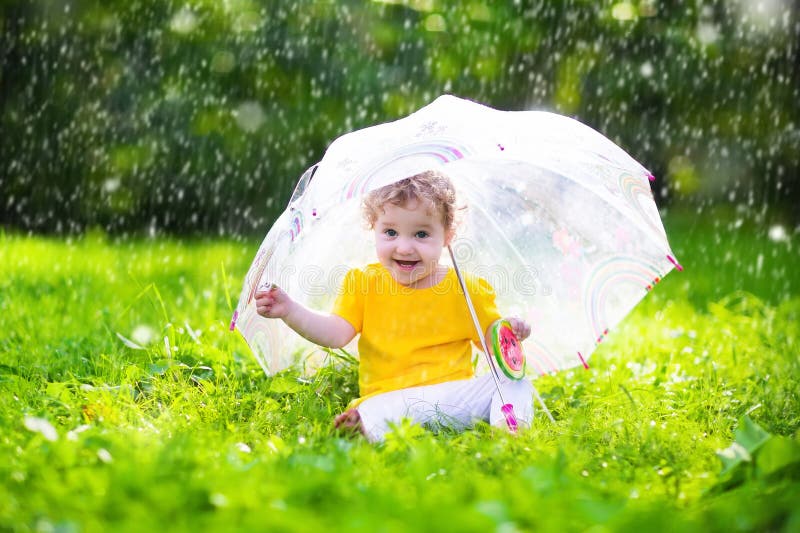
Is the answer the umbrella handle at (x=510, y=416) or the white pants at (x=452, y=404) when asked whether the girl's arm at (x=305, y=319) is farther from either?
the umbrella handle at (x=510, y=416)

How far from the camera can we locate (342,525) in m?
1.80

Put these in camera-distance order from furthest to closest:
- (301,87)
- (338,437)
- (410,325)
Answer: (301,87), (410,325), (338,437)

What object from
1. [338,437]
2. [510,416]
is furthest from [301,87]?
[338,437]

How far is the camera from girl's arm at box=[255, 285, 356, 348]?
9.93 feet

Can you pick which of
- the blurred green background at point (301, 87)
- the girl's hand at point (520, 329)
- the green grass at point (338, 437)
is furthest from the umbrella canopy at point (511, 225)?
the blurred green background at point (301, 87)

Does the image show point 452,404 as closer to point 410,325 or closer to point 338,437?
point 410,325

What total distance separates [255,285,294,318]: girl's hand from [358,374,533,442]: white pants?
397 mm

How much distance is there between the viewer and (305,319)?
10.5ft

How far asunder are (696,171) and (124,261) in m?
5.28

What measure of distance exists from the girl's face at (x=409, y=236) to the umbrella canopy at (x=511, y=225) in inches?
7.3

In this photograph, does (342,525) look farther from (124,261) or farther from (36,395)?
(124,261)

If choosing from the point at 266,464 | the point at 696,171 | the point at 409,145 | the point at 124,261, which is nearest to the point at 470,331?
the point at 409,145

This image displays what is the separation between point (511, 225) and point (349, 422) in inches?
34.3

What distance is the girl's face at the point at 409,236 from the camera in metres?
3.17
